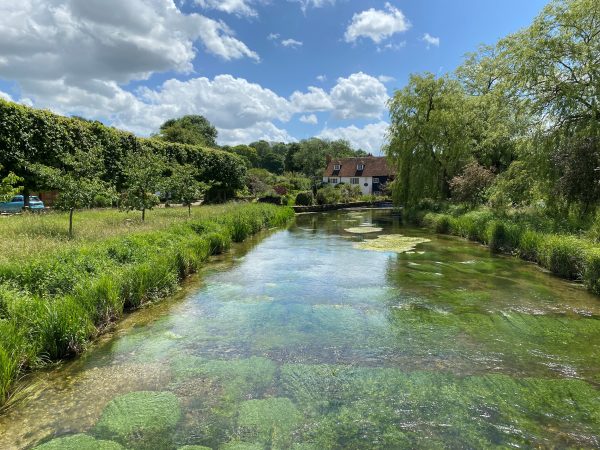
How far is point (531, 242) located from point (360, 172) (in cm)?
5777

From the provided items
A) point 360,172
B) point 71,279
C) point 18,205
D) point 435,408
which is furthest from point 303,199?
point 435,408

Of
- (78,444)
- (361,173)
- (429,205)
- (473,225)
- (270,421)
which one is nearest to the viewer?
(78,444)

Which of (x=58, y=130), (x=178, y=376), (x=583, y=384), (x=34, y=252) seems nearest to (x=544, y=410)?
(x=583, y=384)

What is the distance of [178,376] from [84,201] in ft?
27.5

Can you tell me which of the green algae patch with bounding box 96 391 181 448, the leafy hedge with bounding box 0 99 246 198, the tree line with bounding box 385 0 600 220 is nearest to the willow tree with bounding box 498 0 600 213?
the tree line with bounding box 385 0 600 220

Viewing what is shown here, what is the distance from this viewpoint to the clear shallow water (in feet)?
14.6

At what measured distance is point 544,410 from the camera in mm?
4859

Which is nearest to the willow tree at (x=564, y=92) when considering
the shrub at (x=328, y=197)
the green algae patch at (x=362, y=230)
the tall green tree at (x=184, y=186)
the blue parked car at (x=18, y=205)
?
the green algae patch at (x=362, y=230)

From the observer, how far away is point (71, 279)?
23.5 feet

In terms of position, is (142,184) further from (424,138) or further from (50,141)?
(424,138)

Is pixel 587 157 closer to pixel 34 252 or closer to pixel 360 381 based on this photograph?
pixel 360 381

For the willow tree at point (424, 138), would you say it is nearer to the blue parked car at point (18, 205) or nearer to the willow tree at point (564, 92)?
the willow tree at point (564, 92)

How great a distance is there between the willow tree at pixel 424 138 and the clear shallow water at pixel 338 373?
17.5 meters

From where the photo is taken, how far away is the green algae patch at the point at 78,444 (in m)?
4.08
